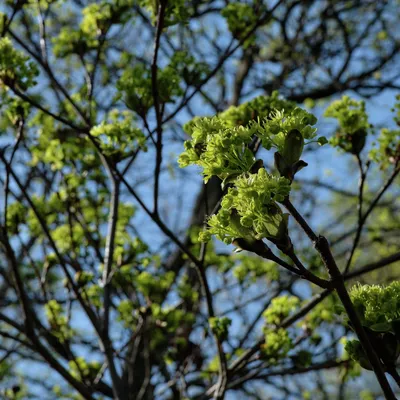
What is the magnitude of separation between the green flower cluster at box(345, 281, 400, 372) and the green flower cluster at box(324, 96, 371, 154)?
59.5 inches

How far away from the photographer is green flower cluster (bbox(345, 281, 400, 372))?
4.89 feet

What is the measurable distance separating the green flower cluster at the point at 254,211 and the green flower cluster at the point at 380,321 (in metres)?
0.40

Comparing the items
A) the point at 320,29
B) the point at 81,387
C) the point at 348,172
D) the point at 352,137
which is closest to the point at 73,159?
the point at 81,387

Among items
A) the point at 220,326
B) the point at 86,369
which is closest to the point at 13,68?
the point at 220,326

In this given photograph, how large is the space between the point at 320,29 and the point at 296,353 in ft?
14.6

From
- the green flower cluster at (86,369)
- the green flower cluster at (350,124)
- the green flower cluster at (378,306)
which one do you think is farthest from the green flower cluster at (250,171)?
the green flower cluster at (86,369)

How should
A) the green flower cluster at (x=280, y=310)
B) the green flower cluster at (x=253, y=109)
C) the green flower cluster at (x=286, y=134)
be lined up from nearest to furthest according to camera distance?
the green flower cluster at (x=286, y=134)
the green flower cluster at (x=253, y=109)
the green flower cluster at (x=280, y=310)

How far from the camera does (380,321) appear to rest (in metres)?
1.54

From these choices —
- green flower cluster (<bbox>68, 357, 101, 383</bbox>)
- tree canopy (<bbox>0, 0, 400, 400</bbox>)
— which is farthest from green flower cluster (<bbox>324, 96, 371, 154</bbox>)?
green flower cluster (<bbox>68, 357, 101, 383</bbox>)

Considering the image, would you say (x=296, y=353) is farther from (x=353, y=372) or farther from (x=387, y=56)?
(x=387, y=56)

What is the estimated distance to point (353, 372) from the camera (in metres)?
3.46

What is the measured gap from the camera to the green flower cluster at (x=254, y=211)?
138cm

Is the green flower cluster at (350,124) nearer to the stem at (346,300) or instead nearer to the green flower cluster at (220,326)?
the green flower cluster at (220,326)

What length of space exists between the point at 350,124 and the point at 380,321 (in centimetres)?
170
